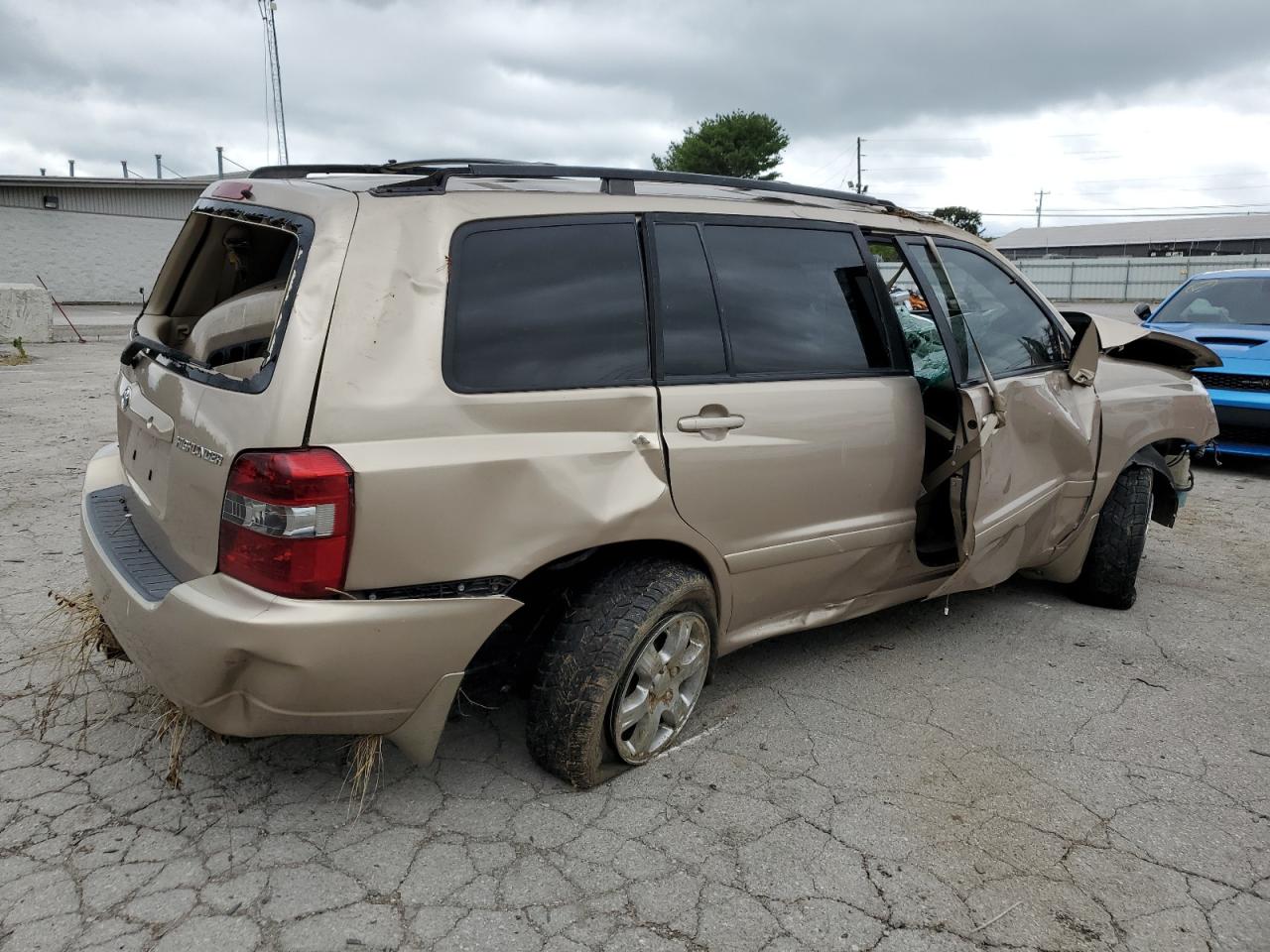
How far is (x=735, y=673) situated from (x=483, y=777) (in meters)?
1.21

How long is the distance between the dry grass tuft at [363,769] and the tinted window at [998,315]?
264 cm

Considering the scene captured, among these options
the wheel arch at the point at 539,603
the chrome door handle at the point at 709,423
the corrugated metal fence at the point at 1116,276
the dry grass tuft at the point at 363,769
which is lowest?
the dry grass tuft at the point at 363,769

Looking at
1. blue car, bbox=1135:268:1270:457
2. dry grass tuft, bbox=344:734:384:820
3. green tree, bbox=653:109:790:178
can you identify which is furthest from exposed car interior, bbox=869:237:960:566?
green tree, bbox=653:109:790:178

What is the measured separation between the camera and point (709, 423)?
9.78 feet

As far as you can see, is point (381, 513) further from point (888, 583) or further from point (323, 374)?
point (888, 583)

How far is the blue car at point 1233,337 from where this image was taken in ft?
24.8

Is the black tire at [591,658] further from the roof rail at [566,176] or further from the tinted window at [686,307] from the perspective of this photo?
the roof rail at [566,176]

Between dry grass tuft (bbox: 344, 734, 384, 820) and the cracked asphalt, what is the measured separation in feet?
0.11

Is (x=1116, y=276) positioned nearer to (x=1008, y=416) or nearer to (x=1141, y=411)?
(x=1141, y=411)

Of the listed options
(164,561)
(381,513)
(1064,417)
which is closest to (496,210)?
(381,513)

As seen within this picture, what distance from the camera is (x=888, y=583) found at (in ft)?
12.4

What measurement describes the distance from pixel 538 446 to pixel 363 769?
1.05 meters

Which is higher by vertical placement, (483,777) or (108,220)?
(108,220)

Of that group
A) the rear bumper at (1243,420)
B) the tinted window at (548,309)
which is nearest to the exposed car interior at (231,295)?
the tinted window at (548,309)
